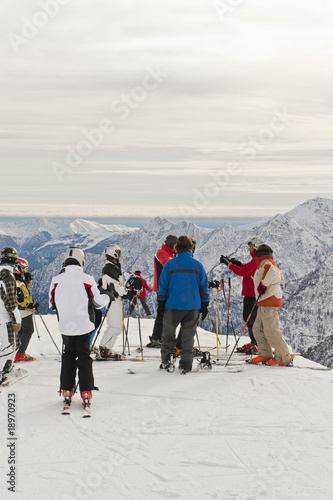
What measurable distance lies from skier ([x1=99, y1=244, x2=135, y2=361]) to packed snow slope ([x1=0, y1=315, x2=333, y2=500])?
1281 mm

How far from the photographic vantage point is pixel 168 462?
503 centimetres

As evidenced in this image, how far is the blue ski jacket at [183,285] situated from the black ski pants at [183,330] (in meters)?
0.12

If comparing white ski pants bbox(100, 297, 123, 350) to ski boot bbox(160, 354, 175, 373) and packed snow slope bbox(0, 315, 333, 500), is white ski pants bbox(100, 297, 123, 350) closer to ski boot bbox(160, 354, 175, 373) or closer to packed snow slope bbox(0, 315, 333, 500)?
packed snow slope bbox(0, 315, 333, 500)

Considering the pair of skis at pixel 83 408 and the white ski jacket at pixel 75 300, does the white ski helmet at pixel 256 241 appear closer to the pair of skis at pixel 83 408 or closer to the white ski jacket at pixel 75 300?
the white ski jacket at pixel 75 300

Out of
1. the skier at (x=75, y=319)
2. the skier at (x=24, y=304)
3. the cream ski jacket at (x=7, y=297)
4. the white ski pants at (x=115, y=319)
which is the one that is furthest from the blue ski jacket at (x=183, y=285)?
the skier at (x=24, y=304)

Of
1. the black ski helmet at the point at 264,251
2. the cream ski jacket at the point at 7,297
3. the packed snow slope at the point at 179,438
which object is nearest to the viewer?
the packed snow slope at the point at 179,438

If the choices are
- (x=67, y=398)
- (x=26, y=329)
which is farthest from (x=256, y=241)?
(x=67, y=398)

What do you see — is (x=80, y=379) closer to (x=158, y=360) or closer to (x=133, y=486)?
(x=133, y=486)

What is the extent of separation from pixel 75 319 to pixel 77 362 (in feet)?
1.99

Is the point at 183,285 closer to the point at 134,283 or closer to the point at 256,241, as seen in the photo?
the point at 134,283

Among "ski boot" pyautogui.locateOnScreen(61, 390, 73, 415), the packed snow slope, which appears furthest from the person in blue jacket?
"ski boot" pyautogui.locateOnScreen(61, 390, 73, 415)

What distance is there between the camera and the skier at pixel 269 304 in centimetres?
902

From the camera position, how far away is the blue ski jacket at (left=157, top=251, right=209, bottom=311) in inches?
330

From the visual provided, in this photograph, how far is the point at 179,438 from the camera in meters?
5.69
